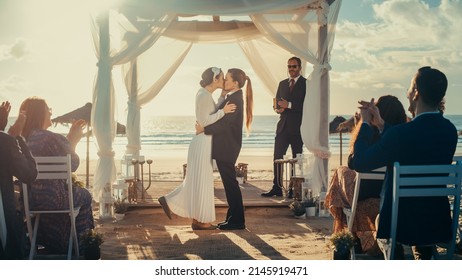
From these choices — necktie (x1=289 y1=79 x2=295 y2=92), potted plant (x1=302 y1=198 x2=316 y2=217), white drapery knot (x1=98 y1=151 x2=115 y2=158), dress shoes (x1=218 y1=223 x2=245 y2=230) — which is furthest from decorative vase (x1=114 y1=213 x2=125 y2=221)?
necktie (x1=289 y1=79 x2=295 y2=92)

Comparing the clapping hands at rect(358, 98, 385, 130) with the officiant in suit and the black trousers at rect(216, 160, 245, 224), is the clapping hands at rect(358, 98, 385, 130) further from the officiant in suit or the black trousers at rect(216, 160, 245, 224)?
the black trousers at rect(216, 160, 245, 224)

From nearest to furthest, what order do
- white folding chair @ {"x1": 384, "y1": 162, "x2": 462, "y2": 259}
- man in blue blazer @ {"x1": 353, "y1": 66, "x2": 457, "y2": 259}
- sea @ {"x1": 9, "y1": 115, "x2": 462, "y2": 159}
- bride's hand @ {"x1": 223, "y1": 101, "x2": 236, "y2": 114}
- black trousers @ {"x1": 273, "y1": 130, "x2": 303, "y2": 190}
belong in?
man in blue blazer @ {"x1": 353, "y1": 66, "x2": 457, "y2": 259}, white folding chair @ {"x1": 384, "y1": 162, "x2": 462, "y2": 259}, bride's hand @ {"x1": 223, "y1": 101, "x2": 236, "y2": 114}, black trousers @ {"x1": 273, "y1": 130, "x2": 303, "y2": 190}, sea @ {"x1": 9, "y1": 115, "x2": 462, "y2": 159}

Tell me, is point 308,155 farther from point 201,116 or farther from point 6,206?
point 6,206

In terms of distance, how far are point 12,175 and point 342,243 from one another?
2253 mm

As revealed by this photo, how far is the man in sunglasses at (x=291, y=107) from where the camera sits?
882cm

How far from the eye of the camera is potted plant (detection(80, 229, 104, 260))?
5137mm

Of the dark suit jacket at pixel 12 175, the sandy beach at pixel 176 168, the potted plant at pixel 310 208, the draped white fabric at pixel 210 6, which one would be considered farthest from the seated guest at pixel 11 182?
the sandy beach at pixel 176 168

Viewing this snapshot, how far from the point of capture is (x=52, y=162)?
4.92 meters

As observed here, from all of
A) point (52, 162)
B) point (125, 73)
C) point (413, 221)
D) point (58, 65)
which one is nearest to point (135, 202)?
point (125, 73)

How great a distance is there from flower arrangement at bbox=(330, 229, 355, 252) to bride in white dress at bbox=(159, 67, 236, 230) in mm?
2187

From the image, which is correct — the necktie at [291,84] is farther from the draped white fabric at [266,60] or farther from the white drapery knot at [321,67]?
the white drapery knot at [321,67]

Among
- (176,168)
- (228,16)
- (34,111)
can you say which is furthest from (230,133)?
(176,168)

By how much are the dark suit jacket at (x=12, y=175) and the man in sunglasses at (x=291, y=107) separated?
15.8ft

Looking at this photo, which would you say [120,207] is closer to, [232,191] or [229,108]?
[232,191]
